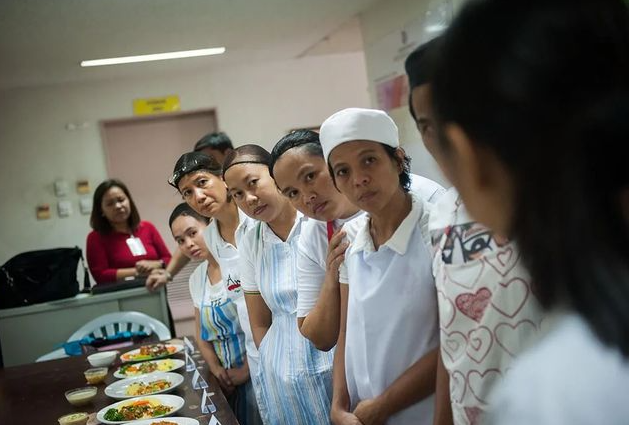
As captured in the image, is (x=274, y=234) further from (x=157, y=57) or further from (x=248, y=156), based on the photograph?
(x=157, y=57)

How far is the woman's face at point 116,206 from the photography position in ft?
9.85

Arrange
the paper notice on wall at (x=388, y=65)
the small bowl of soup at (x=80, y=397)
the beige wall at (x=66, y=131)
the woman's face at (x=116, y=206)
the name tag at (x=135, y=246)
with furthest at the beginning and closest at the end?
the beige wall at (x=66, y=131)
the name tag at (x=135, y=246)
the woman's face at (x=116, y=206)
the paper notice on wall at (x=388, y=65)
the small bowl of soup at (x=80, y=397)

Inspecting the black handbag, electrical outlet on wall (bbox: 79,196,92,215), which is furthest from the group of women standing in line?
electrical outlet on wall (bbox: 79,196,92,215)

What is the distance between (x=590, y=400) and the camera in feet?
1.40

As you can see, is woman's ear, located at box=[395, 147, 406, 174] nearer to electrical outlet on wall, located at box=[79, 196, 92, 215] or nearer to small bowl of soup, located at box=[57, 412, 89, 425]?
small bowl of soup, located at box=[57, 412, 89, 425]

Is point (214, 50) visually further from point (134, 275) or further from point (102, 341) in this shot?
point (102, 341)

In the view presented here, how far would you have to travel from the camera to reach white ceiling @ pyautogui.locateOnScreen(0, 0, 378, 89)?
11.3ft

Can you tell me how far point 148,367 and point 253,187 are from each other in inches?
40.1

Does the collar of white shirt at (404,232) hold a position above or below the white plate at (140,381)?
above

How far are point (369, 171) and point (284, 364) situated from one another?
2.61 ft

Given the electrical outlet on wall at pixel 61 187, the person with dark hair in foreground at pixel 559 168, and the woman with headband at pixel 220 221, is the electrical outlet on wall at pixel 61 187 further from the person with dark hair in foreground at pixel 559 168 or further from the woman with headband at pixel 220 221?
the person with dark hair in foreground at pixel 559 168

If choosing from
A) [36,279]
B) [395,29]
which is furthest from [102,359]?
[395,29]

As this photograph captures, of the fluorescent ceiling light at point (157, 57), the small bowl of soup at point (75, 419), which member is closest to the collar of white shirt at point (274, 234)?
the small bowl of soup at point (75, 419)

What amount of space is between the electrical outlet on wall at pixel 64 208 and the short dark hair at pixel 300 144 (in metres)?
4.17
